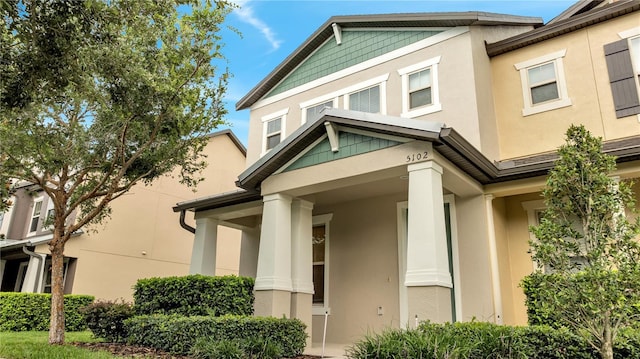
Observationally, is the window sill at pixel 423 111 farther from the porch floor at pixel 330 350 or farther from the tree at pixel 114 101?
the porch floor at pixel 330 350

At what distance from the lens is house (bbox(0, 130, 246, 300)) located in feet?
55.6

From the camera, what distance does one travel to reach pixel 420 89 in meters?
10.9

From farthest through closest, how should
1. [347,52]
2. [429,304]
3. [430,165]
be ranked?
1. [347,52]
2. [430,165]
3. [429,304]

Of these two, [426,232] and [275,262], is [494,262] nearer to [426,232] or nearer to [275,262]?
[426,232]

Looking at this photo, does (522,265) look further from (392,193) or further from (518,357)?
(518,357)

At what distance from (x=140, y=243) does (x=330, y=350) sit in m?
12.3

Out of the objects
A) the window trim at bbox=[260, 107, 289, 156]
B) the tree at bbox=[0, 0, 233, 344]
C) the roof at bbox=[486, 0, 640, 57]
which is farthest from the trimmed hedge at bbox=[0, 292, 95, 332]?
the roof at bbox=[486, 0, 640, 57]

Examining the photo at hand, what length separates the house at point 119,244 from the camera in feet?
55.6

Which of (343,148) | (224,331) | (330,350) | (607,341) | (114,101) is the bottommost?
(330,350)

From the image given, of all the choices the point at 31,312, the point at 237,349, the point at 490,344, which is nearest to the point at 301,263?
the point at 237,349

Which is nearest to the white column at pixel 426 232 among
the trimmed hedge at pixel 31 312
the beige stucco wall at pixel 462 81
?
the beige stucco wall at pixel 462 81

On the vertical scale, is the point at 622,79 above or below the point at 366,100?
below

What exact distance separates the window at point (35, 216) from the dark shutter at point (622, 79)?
2125 cm

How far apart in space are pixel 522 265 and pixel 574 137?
419 cm
